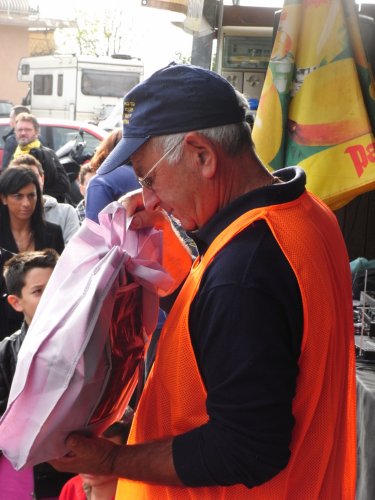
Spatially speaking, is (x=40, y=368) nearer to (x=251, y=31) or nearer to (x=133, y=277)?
(x=133, y=277)

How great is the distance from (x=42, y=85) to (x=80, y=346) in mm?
24881

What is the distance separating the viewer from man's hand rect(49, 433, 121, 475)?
170 centimetres

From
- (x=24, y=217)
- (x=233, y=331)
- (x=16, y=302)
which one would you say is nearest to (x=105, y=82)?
(x=24, y=217)

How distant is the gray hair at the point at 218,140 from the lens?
1.64 metres

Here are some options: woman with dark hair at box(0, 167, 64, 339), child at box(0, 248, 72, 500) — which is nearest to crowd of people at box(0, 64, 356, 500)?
child at box(0, 248, 72, 500)

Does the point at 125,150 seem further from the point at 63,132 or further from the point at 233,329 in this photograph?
the point at 63,132

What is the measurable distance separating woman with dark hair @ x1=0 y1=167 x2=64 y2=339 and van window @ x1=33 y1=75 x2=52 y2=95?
800 inches

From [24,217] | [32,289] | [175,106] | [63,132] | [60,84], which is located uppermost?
[175,106]

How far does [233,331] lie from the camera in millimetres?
1493

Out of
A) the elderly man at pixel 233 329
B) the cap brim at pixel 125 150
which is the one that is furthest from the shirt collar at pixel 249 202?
the cap brim at pixel 125 150

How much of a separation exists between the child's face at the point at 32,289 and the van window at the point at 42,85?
21.8 metres

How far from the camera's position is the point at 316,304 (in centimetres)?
158

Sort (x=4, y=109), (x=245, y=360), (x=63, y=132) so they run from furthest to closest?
(x=4, y=109) → (x=63, y=132) → (x=245, y=360)

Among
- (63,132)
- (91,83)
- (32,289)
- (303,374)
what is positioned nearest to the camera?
(303,374)
